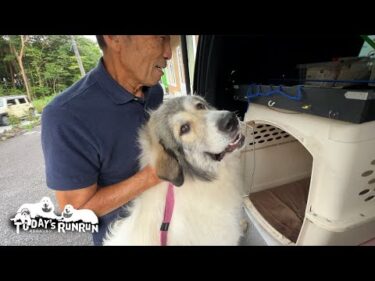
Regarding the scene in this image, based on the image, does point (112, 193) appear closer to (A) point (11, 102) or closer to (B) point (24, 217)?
(B) point (24, 217)

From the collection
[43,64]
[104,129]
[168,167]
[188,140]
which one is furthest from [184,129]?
[43,64]

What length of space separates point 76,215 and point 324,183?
1037mm

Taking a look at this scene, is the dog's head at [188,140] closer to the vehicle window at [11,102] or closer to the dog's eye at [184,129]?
the dog's eye at [184,129]

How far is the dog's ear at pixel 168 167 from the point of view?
941 millimetres

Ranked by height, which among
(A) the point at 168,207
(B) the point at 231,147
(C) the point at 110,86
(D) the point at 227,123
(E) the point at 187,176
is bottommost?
(A) the point at 168,207

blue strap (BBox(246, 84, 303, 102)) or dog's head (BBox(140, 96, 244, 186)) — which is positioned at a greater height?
blue strap (BBox(246, 84, 303, 102))

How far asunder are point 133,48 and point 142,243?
0.79 meters

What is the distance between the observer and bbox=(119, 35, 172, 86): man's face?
91 cm

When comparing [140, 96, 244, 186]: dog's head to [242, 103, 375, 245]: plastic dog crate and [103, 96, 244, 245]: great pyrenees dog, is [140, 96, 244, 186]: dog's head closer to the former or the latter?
[103, 96, 244, 245]: great pyrenees dog

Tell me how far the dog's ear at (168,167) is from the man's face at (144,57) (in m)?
0.34

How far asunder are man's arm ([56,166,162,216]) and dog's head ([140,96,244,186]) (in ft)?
0.22

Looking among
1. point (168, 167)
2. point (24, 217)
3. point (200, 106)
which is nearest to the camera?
point (24, 217)

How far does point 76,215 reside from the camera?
0.88 m

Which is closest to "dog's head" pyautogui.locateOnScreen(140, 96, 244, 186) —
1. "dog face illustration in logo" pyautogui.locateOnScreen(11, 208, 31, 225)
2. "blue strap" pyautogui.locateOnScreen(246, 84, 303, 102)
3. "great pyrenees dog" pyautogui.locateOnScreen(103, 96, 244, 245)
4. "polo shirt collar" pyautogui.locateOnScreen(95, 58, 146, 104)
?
"great pyrenees dog" pyautogui.locateOnScreen(103, 96, 244, 245)
